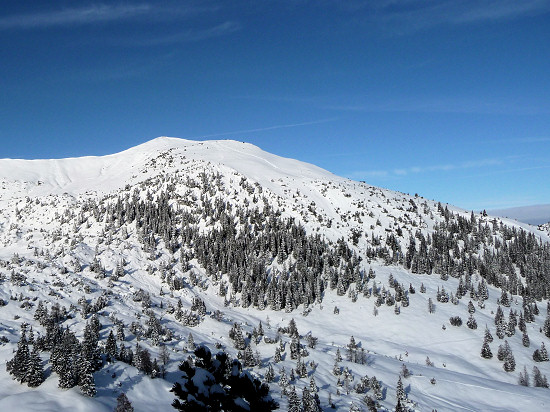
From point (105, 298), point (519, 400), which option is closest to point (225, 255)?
point (105, 298)

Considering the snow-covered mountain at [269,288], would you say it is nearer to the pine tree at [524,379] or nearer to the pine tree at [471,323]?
the pine tree at [471,323]

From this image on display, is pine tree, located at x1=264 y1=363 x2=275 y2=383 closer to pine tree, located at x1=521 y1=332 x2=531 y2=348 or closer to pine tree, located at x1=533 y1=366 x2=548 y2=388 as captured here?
pine tree, located at x1=533 y1=366 x2=548 y2=388

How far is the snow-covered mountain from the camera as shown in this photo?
39625 millimetres

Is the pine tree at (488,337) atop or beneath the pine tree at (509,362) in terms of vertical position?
atop

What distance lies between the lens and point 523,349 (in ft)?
185

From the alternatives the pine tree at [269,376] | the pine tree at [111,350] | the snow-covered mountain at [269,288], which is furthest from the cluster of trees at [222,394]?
the pine tree at [269,376]

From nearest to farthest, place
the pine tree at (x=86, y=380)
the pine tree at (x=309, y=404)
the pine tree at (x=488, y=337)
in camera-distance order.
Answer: the pine tree at (x=86, y=380) → the pine tree at (x=309, y=404) → the pine tree at (x=488, y=337)

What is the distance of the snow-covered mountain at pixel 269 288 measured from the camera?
130 ft

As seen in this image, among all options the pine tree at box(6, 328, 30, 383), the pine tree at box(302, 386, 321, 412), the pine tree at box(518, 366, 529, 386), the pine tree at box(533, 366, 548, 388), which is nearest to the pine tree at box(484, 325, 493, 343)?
the pine tree at box(518, 366, 529, 386)

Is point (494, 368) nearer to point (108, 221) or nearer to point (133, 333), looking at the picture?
point (133, 333)

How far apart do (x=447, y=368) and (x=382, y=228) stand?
1971 inches

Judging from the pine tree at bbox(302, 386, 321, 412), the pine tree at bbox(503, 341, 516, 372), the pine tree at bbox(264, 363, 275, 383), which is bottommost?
the pine tree at bbox(264, 363, 275, 383)

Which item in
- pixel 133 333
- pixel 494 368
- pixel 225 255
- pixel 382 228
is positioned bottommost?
pixel 133 333

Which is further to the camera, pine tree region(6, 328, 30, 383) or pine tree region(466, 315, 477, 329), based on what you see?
pine tree region(466, 315, 477, 329)
